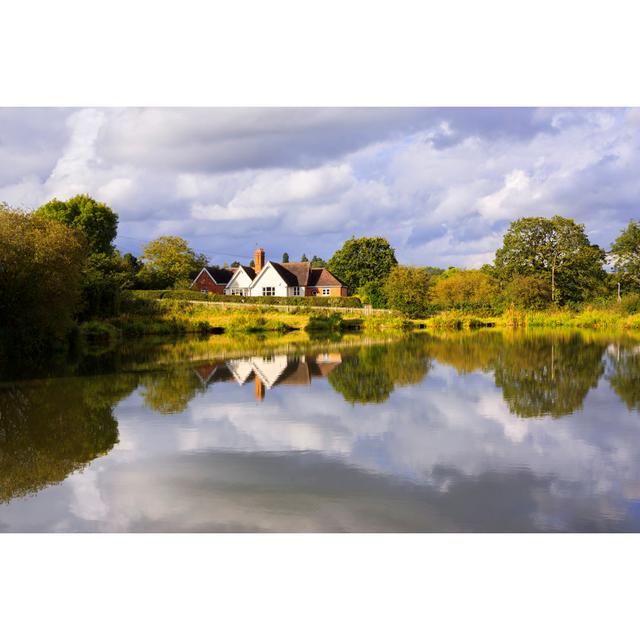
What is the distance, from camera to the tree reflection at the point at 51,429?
6.21 meters

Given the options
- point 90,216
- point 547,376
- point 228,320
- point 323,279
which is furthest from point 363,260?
point 547,376

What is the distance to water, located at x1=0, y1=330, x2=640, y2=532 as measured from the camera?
4992 mm

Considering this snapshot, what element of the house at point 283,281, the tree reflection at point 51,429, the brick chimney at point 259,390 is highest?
the house at point 283,281

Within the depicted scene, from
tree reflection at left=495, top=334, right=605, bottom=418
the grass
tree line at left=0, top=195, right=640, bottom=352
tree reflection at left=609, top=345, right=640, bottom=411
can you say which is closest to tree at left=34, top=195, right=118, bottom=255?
tree line at left=0, top=195, right=640, bottom=352

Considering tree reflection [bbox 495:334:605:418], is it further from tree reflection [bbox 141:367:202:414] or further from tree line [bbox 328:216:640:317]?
tree line [bbox 328:216:640:317]

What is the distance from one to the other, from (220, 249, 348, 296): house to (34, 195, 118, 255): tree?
12.2 metres

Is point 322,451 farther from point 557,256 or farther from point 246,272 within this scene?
point 246,272

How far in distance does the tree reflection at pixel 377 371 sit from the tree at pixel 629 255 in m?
28.7

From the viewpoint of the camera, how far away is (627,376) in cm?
1326

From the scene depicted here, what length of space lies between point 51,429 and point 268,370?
7.36 m

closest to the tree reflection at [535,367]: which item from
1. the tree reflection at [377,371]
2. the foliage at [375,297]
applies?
the tree reflection at [377,371]

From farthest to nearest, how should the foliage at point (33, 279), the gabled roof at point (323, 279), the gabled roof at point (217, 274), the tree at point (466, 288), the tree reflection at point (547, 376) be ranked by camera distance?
the gabled roof at point (217, 274), the gabled roof at point (323, 279), the tree at point (466, 288), the foliage at point (33, 279), the tree reflection at point (547, 376)

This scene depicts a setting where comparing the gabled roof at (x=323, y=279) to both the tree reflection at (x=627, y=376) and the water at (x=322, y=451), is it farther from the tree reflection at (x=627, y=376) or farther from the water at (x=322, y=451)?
the water at (x=322, y=451)

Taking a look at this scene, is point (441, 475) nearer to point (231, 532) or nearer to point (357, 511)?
point (357, 511)
